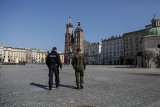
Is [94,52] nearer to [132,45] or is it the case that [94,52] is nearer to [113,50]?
[113,50]

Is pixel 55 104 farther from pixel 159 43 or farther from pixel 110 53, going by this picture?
pixel 110 53

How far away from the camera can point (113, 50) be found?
116 meters

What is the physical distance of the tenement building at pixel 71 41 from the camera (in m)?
128

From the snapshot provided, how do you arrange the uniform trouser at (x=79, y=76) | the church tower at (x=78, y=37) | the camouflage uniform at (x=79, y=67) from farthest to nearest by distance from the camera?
the church tower at (x=78, y=37) → the camouflage uniform at (x=79, y=67) → the uniform trouser at (x=79, y=76)

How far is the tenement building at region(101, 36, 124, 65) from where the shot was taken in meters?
109

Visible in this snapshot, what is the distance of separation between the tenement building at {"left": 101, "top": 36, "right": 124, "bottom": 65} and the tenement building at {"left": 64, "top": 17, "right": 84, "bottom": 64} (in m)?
14.9

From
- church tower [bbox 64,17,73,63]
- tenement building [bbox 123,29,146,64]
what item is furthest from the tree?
church tower [bbox 64,17,73,63]

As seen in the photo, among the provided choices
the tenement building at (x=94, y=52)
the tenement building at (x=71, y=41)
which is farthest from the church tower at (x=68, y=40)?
the tenement building at (x=94, y=52)

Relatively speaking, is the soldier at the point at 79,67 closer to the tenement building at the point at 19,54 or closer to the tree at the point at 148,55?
the tree at the point at 148,55

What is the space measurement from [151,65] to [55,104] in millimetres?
48452

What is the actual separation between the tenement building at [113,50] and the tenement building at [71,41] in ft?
49.0

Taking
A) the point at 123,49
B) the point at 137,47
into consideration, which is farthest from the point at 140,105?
the point at 123,49

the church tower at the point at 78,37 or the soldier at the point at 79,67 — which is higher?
the church tower at the point at 78,37

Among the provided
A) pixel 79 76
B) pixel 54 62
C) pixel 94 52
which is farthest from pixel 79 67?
pixel 94 52
